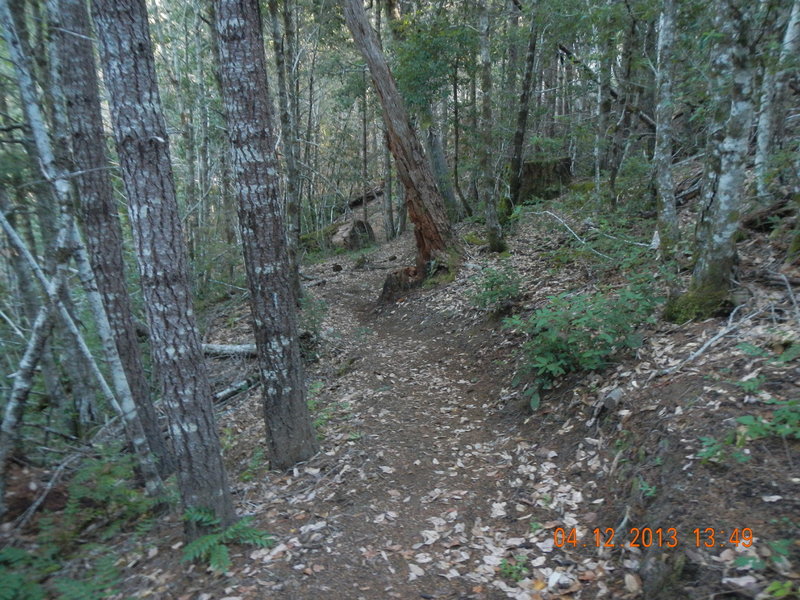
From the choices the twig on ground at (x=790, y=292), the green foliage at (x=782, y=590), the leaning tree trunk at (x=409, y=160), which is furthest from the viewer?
the leaning tree trunk at (x=409, y=160)

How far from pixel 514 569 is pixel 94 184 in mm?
5527

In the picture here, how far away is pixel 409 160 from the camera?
10414mm

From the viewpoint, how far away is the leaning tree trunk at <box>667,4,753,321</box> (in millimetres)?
4215

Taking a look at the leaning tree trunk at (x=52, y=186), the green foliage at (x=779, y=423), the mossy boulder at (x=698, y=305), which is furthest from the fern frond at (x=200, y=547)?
the mossy boulder at (x=698, y=305)

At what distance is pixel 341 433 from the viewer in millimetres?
5691

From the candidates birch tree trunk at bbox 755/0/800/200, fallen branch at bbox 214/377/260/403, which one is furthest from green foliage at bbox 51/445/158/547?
birch tree trunk at bbox 755/0/800/200

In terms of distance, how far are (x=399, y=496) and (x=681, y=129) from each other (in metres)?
12.3

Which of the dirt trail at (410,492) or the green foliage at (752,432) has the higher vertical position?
the green foliage at (752,432)

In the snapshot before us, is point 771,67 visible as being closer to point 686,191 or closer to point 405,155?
point 686,191

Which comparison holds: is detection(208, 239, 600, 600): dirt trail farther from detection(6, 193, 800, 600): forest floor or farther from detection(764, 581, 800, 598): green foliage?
detection(764, 581, 800, 598): green foliage

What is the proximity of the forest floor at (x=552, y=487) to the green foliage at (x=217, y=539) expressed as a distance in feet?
0.32

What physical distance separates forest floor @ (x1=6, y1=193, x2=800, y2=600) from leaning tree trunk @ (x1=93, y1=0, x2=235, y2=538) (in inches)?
34.5
